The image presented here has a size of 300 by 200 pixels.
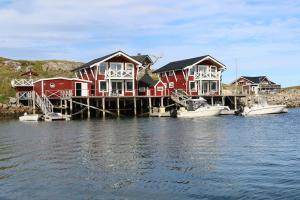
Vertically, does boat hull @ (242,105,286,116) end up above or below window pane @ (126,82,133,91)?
below

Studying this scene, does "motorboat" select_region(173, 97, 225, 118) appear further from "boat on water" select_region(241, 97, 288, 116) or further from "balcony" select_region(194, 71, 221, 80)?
"balcony" select_region(194, 71, 221, 80)

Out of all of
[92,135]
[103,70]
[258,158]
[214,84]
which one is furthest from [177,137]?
[214,84]

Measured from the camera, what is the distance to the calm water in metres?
14.5

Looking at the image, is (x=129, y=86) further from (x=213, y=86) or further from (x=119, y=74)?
(x=213, y=86)

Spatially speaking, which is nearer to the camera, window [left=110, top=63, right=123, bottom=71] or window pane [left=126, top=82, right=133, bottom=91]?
window [left=110, top=63, right=123, bottom=71]

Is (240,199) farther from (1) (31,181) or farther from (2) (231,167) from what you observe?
(1) (31,181)

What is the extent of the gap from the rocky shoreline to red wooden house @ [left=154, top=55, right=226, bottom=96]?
64.6 feet

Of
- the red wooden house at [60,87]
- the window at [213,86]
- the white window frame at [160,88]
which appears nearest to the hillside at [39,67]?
the red wooden house at [60,87]

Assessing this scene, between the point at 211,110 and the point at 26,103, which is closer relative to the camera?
the point at 211,110

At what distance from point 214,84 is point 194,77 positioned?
3703mm

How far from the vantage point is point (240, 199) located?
1334cm

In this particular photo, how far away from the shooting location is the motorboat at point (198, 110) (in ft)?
177

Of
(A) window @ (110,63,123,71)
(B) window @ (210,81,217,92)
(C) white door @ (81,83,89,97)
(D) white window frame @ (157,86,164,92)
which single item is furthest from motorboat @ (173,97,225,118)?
(C) white door @ (81,83,89,97)

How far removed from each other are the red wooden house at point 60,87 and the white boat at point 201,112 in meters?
13.1
